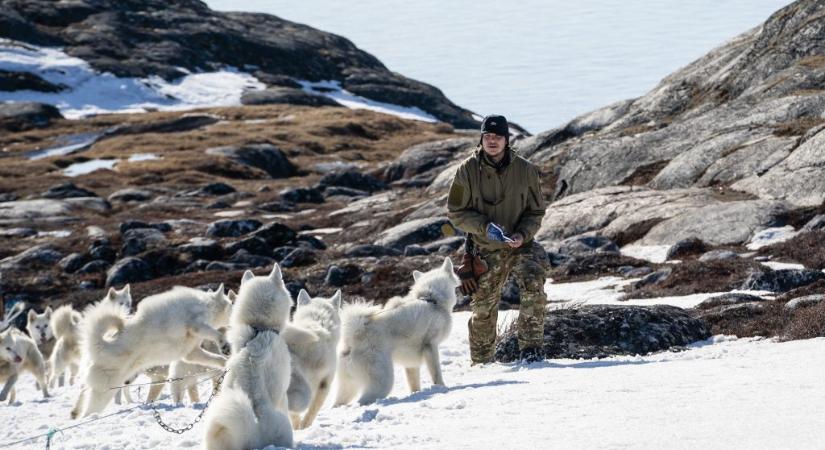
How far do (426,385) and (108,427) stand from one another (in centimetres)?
418

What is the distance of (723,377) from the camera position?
8867 millimetres

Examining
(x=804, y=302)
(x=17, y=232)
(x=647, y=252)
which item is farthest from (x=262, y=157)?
(x=804, y=302)

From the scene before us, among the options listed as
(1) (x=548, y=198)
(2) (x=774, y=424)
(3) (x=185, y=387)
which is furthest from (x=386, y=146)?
(2) (x=774, y=424)

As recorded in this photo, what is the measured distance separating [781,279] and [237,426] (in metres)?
14.3

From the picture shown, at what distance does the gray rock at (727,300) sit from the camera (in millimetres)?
16859

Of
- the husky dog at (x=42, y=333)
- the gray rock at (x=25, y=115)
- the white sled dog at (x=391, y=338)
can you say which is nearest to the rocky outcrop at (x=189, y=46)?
the gray rock at (x=25, y=115)

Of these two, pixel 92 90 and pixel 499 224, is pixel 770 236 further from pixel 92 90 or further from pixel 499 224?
pixel 92 90

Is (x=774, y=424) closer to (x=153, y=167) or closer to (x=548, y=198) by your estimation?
(x=548, y=198)

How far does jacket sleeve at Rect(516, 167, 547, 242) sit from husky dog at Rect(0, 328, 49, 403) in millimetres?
10671

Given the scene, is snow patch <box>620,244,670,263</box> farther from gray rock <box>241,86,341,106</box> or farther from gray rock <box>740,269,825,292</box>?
gray rock <box>241,86,341,106</box>

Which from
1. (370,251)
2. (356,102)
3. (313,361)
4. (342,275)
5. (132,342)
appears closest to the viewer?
(313,361)

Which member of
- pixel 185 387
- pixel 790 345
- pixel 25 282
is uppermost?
pixel 790 345

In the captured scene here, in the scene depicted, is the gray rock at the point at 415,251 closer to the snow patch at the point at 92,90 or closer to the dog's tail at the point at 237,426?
the dog's tail at the point at 237,426

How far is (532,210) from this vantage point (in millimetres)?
12188
